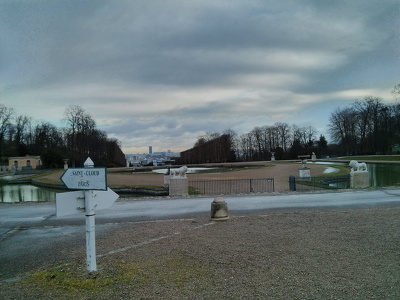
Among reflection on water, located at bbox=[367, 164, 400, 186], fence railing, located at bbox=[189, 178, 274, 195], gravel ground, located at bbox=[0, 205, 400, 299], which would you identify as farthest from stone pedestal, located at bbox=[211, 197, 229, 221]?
reflection on water, located at bbox=[367, 164, 400, 186]

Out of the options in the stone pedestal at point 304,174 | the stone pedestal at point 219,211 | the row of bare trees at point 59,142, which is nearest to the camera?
the stone pedestal at point 219,211

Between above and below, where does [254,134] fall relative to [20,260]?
above

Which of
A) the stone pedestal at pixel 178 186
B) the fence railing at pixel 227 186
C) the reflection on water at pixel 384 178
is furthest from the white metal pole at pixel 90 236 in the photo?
the reflection on water at pixel 384 178

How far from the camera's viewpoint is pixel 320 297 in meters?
3.79

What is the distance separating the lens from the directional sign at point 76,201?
470 centimetres

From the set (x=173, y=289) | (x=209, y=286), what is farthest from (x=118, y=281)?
(x=209, y=286)

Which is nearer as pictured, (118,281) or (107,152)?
(118,281)

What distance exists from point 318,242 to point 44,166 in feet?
238

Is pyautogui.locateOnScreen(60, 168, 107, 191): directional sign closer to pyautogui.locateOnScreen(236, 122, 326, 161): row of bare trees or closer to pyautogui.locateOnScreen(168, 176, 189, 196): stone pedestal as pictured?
pyautogui.locateOnScreen(168, 176, 189, 196): stone pedestal

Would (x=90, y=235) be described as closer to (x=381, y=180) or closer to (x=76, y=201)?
(x=76, y=201)

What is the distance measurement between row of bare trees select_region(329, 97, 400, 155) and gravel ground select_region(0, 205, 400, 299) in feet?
226

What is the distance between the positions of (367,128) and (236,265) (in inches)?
3204

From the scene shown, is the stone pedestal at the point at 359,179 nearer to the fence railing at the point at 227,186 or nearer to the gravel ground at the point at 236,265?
the fence railing at the point at 227,186

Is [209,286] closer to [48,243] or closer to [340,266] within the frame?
[340,266]
